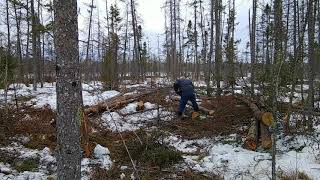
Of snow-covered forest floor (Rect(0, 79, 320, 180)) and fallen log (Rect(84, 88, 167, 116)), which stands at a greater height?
fallen log (Rect(84, 88, 167, 116))

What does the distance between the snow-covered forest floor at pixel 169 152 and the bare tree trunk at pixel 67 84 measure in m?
1.77

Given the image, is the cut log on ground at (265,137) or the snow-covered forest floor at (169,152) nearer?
the snow-covered forest floor at (169,152)

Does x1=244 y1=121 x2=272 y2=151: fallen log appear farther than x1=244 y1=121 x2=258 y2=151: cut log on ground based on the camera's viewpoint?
No

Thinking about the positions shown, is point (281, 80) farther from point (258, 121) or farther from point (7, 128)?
point (7, 128)

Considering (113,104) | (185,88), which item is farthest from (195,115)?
(113,104)

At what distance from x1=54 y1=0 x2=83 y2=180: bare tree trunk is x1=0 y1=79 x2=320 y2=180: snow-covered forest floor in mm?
1772

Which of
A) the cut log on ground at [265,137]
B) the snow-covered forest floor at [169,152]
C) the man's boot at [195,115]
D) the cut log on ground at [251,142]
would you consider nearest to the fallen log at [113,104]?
the snow-covered forest floor at [169,152]

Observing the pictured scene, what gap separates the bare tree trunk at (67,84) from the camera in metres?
3.93

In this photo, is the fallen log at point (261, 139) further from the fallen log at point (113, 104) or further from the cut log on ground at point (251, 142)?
the fallen log at point (113, 104)

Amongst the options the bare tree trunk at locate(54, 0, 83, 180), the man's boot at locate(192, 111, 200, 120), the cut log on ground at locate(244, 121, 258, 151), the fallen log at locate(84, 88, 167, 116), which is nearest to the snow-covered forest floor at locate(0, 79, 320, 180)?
the cut log on ground at locate(244, 121, 258, 151)

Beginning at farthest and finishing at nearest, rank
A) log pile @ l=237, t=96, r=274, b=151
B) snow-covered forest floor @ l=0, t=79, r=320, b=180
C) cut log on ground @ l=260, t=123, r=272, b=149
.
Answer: log pile @ l=237, t=96, r=274, b=151
cut log on ground @ l=260, t=123, r=272, b=149
snow-covered forest floor @ l=0, t=79, r=320, b=180

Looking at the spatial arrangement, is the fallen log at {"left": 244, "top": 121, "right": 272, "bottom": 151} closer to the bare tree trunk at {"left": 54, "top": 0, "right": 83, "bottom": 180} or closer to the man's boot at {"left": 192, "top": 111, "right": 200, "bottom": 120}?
the man's boot at {"left": 192, "top": 111, "right": 200, "bottom": 120}

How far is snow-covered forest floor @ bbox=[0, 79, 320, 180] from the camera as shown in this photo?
24.6ft

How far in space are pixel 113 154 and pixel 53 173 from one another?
1.77 metres
